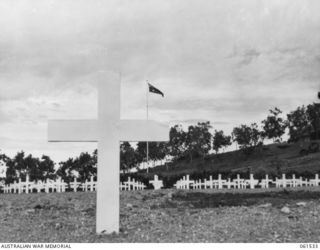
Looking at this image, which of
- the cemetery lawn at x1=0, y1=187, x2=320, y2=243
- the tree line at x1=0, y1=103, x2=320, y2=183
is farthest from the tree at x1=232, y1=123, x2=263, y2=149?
the cemetery lawn at x1=0, y1=187, x2=320, y2=243

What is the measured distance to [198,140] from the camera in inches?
3474

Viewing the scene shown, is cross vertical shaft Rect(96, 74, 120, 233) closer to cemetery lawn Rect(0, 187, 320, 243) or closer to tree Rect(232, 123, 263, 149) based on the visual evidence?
cemetery lawn Rect(0, 187, 320, 243)

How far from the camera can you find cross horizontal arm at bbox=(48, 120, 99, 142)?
7.19 m

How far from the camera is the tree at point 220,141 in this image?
3625 inches

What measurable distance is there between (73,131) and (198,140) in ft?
267

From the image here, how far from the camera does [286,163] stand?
59.2 m

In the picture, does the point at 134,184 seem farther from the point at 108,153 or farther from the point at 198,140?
the point at 198,140

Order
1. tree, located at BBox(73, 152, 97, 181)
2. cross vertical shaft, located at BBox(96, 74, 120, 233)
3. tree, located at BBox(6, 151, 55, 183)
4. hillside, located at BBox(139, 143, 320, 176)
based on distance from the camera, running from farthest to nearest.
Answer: hillside, located at BBox(139, 143, 320, 176) → tree, located at BBox(6, 151, 55, 183) → tree, located at BBox(73, 152, 97, 181) → cross vertical shaft, located at BBox(96, 74, 120, 233)

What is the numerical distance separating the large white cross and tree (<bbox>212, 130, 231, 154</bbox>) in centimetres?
8524

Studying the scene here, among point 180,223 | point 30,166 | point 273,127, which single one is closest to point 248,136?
point 273,127

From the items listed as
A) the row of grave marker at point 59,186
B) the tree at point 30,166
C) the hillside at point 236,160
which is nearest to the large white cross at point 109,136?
the row of grave marker at point 59,186

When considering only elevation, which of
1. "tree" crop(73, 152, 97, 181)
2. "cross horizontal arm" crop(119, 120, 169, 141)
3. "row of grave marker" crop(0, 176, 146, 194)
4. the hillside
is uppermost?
the hillside

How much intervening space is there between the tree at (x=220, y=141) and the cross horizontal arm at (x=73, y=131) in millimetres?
85297

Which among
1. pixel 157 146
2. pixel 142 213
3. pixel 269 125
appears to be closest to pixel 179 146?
pixel 157 146
